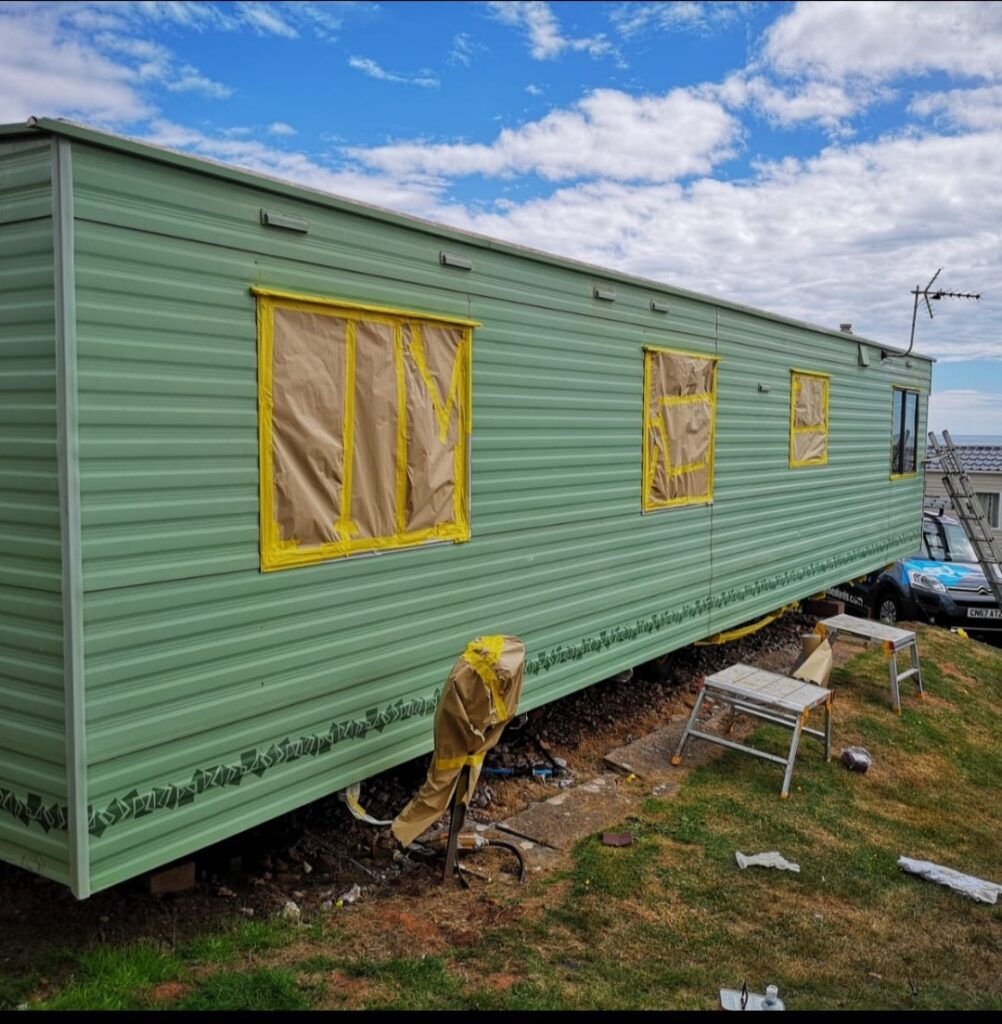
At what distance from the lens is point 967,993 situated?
3.97 m

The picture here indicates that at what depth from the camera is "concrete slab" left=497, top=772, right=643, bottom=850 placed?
16.9 ft

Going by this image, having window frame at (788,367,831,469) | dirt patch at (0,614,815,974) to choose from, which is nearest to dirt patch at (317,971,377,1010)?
dirt patch at (0,614,815,974)

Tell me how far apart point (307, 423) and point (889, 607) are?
402 inches

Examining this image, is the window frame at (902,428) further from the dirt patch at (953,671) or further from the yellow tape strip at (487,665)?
the yellow tape strip at (487,665)

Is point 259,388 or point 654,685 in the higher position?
point 259,388

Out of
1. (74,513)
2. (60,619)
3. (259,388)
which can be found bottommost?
(60,619)

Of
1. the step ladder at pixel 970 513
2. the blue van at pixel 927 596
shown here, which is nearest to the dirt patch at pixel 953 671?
the blue van at pixel 927 596

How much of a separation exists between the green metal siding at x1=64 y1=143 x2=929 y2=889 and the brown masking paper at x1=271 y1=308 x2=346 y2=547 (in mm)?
141

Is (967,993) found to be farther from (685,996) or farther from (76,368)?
(76,368)

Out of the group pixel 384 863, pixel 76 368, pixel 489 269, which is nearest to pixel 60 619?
pixel 76 368

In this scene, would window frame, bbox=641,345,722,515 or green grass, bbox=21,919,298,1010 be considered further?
window frame, bbox=641,345,722,515

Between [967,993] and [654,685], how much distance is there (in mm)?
4353

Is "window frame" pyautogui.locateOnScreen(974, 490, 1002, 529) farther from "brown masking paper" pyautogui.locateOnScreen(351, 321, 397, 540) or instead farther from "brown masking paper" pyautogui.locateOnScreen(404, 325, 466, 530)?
"brown masking paper" pyautogui.locateOnScreen(351, 321, 397, 540)

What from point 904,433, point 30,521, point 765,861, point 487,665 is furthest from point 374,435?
point 904,433
